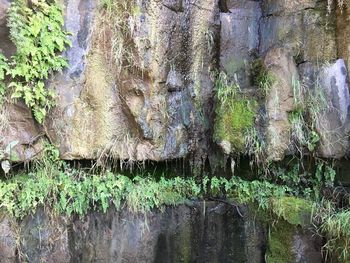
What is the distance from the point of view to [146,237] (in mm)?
4691

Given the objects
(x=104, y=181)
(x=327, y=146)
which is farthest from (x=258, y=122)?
(x=104, y=181)

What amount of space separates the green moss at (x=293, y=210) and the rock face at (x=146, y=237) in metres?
0.36

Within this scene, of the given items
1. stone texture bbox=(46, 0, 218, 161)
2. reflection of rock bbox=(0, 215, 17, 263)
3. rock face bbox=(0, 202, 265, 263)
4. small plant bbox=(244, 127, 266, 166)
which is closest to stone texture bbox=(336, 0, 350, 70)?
small plant bbox=(244, 127, 266, 166)

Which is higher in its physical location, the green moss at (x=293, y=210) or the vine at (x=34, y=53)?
the vine at (x=34, y=53)

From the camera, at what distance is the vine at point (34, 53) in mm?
4477

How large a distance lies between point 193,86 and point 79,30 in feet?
5.00

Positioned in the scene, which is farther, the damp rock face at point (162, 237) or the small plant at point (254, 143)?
the small plant at point (254, 143)

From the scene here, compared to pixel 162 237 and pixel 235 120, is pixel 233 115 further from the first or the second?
pixel 162 237

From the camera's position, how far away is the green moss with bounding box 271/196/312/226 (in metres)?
4.40

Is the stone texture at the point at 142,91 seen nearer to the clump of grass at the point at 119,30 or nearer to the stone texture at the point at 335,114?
the clump of grass at the point at 119,30

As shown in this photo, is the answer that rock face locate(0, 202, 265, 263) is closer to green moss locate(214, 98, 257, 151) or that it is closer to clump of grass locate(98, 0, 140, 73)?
green moss locate(214, 98, 257, 151)

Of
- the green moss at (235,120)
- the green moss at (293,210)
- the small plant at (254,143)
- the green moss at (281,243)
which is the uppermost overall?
the green moss at (235,120)

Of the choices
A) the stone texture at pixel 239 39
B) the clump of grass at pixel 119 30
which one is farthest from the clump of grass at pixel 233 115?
the clump of grass at pixel 119 30

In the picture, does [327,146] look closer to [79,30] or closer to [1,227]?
[79,30]
